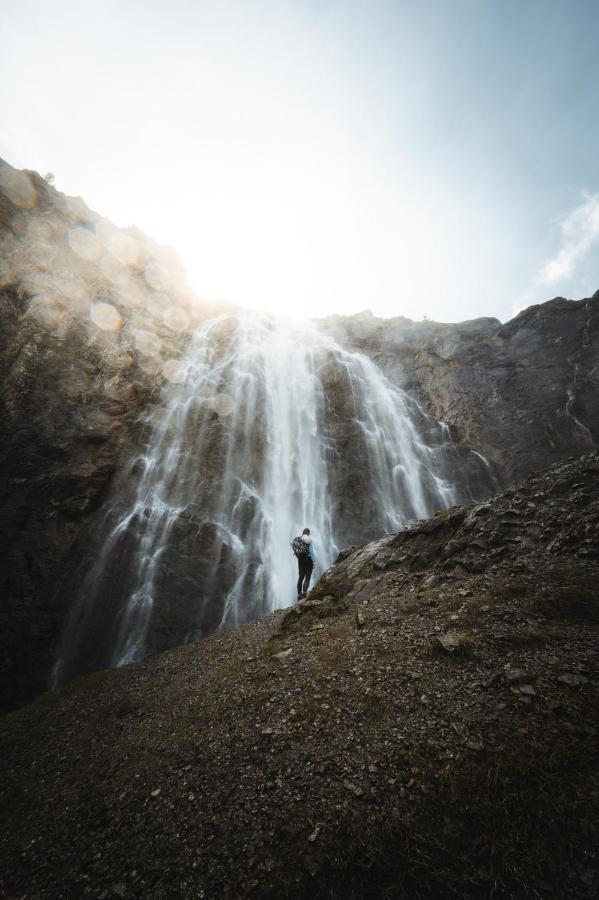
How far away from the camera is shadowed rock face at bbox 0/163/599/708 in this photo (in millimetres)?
16859

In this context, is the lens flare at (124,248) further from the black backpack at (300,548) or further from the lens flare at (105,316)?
the black backpack at (300,548)

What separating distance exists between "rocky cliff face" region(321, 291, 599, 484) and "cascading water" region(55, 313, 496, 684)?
8.12 ft

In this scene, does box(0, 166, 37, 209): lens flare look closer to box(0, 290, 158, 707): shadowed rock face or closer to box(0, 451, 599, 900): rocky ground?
box(0, 290, 158, 707): shadowed rock face

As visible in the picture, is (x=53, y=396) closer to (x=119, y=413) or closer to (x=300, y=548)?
(x=119, y=413)

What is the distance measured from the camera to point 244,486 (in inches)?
893

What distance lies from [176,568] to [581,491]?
57.5 feet

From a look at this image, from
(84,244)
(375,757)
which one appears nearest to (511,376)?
(375,757)

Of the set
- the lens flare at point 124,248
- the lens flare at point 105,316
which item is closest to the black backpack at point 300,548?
the lens flare at point 105,316

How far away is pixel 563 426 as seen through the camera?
25203 mm

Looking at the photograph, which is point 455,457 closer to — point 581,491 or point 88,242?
point 581,491

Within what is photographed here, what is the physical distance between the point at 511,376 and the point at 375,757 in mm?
32837

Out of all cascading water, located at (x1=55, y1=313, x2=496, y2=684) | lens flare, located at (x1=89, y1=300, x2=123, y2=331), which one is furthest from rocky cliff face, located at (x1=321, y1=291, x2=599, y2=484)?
lens flare, located at (x1=89, y1=300, x2=123, y2=331)

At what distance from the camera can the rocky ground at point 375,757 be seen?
3.15 meters

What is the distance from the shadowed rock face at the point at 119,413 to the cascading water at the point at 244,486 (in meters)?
0.20
